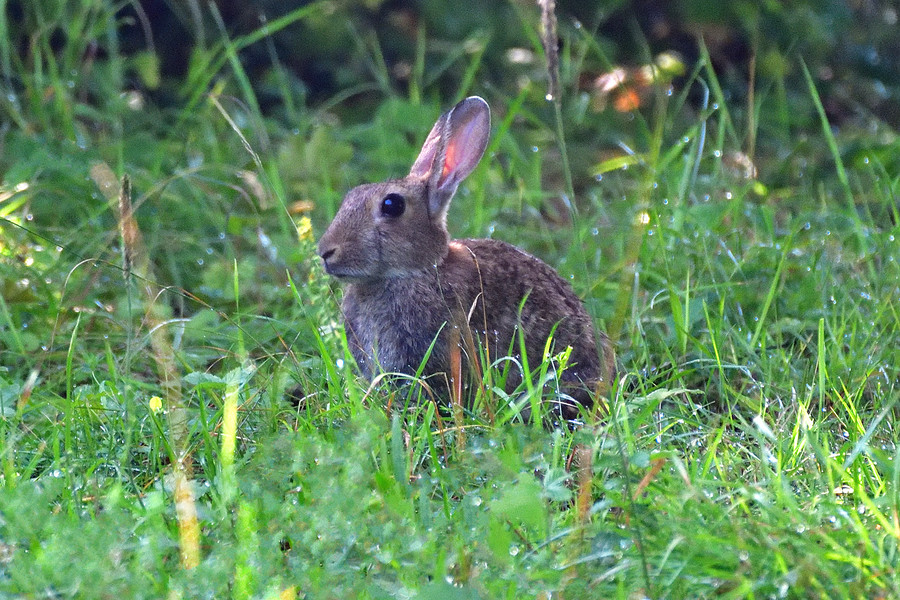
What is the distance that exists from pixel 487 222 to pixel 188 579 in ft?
10.5

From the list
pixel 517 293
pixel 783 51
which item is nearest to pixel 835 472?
pixel 517 293

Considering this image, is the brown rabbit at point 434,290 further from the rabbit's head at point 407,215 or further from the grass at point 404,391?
the grass at point 404,391

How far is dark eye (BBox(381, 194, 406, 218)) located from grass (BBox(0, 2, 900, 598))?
302 millimetres

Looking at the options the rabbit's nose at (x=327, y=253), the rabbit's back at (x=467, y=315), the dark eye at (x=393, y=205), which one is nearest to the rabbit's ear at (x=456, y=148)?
the dark eye at (x=393, y=205)

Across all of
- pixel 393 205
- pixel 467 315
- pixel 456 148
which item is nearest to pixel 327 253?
pixel 393 205

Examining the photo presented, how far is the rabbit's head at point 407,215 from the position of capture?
12.5 ft

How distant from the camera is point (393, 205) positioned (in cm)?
395

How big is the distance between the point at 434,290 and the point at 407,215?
32 centimetres

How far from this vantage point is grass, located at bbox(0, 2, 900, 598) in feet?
7.31

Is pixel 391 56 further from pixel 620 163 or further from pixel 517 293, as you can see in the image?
pixel 517 293

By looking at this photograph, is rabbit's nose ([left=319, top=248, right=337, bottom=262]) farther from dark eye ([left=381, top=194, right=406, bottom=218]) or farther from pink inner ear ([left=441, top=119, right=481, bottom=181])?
pink inner ear ([left=441, top=119, right=481, bottom=181])

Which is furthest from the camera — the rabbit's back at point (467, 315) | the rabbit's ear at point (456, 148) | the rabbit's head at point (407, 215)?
the rabbit's ear at point (456, 148)

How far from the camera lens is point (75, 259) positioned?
4.29 m

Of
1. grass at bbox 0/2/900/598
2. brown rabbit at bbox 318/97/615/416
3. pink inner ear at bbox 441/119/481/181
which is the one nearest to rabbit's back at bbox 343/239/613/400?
brown rabbit at bbox 318/97/615/416
